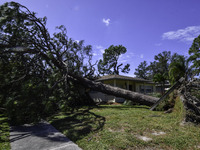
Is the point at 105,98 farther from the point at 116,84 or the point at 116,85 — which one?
the point at 116,84

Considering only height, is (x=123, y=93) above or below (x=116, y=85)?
below

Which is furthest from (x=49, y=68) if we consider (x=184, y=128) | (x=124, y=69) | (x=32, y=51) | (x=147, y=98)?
(x=124, y=69)

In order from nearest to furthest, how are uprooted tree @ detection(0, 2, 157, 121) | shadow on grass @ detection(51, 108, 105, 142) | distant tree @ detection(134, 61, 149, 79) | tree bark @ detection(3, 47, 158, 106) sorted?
shadow on grass @ detection(51, 108, 105, 142), uprooted tree @ detection(0, 2, 157, 121), tree bark @ detection(3, 47, 158, 106), distant tree @ detection(134, 61, 149, 79)

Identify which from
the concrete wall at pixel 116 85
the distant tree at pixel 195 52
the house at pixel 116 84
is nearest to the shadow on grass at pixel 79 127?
the house at pixel 116 84

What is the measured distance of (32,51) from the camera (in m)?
9.64

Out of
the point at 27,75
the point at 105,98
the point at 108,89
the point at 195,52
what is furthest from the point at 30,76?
the point at 195,52

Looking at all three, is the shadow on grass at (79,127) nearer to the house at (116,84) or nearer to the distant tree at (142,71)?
the house at (116,84)

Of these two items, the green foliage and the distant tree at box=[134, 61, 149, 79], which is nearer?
the green foliage

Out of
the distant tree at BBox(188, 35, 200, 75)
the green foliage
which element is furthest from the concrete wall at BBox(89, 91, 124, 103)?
the distant tree at BBox(188, 35, 200, 75)

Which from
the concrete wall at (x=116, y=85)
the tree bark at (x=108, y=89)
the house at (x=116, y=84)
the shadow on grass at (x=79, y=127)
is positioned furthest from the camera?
the concrete wall at (x=116, y=85)

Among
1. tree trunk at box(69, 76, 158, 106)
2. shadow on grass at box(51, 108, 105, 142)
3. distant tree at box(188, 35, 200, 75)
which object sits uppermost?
distant tree at box(188, 35, 200, 75)

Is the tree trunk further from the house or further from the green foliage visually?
the house

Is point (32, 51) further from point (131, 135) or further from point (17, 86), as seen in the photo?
point (131, 135)

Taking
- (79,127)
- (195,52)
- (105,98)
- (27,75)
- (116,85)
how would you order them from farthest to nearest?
(195,52) < (116,85) < (105,98) < (27,75) < (79,127)
